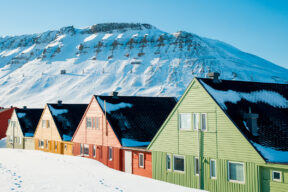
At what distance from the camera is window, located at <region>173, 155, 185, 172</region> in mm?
22867

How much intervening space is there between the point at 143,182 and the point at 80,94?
108364mm

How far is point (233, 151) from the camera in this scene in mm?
19234

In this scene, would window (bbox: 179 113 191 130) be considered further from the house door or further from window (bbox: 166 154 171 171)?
the house door

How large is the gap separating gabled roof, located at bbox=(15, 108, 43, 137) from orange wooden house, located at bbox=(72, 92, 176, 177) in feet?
53.5

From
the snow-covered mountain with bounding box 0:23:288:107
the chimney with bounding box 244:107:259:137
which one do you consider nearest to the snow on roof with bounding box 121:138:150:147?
→ the chimney with bounding box 244:107:259:137

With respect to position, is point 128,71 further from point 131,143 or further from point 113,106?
point 131,143

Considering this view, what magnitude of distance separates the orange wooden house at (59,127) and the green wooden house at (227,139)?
19296mm

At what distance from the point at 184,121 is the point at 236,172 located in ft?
17.0

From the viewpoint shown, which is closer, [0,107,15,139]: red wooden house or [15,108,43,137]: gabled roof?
[15,108,43,137]: gabled roof

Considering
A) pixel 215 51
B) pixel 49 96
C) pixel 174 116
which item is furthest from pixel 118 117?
pixel 215 51

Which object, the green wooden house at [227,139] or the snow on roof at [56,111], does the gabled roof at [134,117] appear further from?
the snow on roof at [56,111]

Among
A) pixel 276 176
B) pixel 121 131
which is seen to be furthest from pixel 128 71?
pixel 276 176

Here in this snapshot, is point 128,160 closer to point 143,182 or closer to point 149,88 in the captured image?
point 143,182

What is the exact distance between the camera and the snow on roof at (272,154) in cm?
1728
